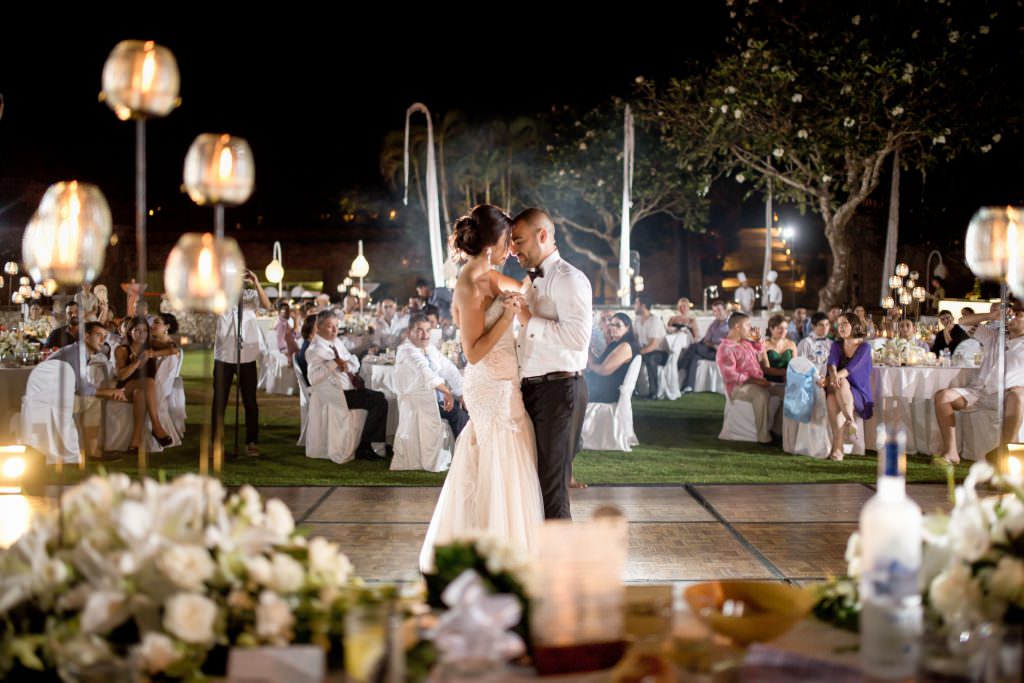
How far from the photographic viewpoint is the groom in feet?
13.4

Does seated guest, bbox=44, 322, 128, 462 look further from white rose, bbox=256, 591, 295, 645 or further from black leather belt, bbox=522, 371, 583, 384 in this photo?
white rose, bbox=256, 591, 295, 645

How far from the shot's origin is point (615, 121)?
27.6 meters

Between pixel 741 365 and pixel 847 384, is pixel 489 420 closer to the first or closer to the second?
pixel 847 384

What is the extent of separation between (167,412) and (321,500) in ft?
10.7

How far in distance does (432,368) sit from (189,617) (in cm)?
656

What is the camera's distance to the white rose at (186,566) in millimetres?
1501

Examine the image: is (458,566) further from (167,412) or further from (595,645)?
(167,412)

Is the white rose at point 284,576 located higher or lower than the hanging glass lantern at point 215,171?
lower

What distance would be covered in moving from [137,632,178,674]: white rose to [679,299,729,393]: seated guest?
498 inches

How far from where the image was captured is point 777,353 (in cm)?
988

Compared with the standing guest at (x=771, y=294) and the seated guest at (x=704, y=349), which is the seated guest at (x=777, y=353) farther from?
the standing guest at (x=771, y=294)

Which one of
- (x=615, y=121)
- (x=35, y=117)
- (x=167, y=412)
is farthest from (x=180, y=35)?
(x=167, y=412)

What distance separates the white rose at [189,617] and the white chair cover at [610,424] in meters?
7.39

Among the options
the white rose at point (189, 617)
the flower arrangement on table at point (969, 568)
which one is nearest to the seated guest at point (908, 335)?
the flower arrangement on table at point (969, 568)
